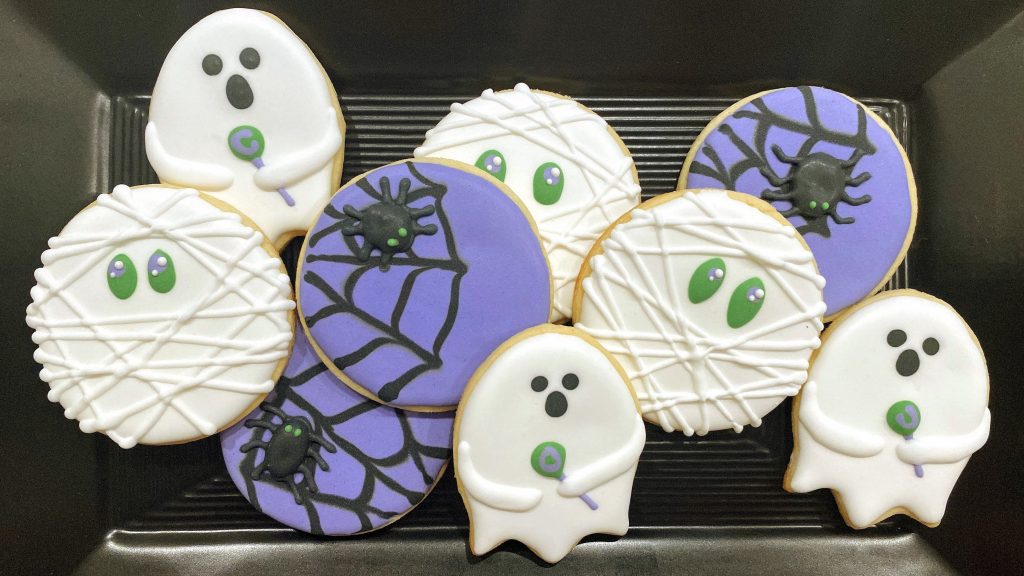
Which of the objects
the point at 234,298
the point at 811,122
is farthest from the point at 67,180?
the point at 811,122

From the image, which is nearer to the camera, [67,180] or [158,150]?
[158,150]

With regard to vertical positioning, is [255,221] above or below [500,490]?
above

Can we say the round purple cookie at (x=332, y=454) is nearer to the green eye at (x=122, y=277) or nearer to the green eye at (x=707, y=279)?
the green eye at (x=122, y=277)

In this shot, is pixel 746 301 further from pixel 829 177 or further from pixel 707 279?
pixel 829 177

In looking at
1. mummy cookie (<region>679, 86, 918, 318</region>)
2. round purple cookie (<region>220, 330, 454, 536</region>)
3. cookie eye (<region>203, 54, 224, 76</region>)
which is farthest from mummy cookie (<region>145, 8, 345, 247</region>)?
mummy cookie (<region>679, 86, 918, 318</region>)

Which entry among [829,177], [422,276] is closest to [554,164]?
[422,276]

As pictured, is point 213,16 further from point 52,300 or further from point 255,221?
point 52,300

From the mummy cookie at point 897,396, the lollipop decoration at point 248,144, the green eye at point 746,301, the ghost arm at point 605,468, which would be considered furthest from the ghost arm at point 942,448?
the lollipop decoration at point 248,144
